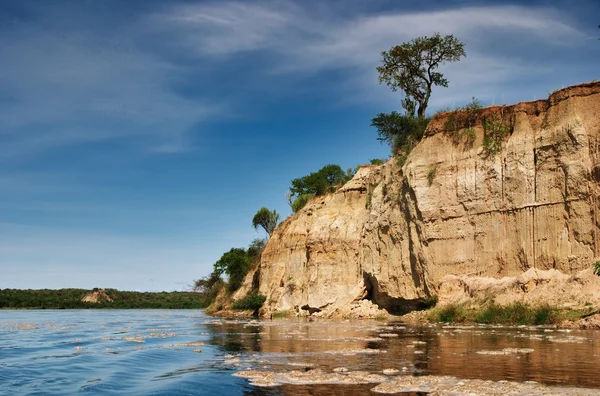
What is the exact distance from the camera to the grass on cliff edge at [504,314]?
72.9 feet

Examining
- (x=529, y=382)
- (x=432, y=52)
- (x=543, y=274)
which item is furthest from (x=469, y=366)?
(x=432, y=52)

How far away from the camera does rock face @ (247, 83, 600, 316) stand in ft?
85.6

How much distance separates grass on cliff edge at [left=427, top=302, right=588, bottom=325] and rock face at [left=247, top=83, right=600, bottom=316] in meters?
2.79

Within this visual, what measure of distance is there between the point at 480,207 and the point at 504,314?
6.92 m

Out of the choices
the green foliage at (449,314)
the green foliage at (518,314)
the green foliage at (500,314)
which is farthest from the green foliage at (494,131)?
the green foliage at (518,314)

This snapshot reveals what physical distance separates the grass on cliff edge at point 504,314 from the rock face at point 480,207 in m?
2.79

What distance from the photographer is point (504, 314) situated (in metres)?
24.2

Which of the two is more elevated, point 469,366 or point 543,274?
point 543,274

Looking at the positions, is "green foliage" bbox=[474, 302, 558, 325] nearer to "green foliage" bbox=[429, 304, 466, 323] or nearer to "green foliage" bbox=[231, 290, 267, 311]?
"green foliage" bbox=[429, 304, 466, 323]

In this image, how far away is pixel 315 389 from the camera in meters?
8.97

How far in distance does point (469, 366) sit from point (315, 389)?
3.46 metres

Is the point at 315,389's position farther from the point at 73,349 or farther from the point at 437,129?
the point at 437,129

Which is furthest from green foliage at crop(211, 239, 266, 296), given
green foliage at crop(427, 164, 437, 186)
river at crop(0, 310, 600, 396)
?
river at crop(0, 310, 600, 396)

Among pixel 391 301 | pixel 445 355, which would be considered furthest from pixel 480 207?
pixel 445 355
